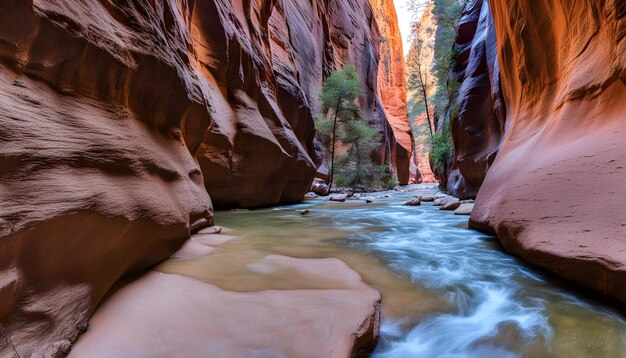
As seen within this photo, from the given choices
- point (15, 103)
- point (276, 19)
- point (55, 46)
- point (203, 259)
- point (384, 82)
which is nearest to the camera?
point (15, 103)

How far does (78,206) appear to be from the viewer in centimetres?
170

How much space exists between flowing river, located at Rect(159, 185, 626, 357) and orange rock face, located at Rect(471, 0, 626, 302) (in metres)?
0.31

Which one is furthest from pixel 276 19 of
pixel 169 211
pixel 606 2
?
pixel 169 211

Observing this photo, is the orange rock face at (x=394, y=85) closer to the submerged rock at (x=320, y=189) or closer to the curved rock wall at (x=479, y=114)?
the submerged rock at (x=320, y=189)

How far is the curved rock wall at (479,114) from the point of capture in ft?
31.4

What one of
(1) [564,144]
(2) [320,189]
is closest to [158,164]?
(1) [564,144]

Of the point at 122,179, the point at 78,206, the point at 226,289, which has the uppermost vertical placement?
the point at 122,179

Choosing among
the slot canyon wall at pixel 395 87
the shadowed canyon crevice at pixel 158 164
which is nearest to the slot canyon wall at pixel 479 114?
the shadowed canyon crevice at pixel 158 164

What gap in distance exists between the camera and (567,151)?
3.40 metres

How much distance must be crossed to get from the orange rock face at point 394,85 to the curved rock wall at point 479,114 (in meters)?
18.6

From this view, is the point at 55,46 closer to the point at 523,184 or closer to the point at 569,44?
the point at 523,184

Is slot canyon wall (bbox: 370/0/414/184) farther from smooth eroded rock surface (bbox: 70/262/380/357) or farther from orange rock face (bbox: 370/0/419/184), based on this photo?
smooth eroded rock surface (bbox: 70/262/380/357)

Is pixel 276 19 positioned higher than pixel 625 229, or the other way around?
pixel 276 19

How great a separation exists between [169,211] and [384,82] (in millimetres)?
46797
